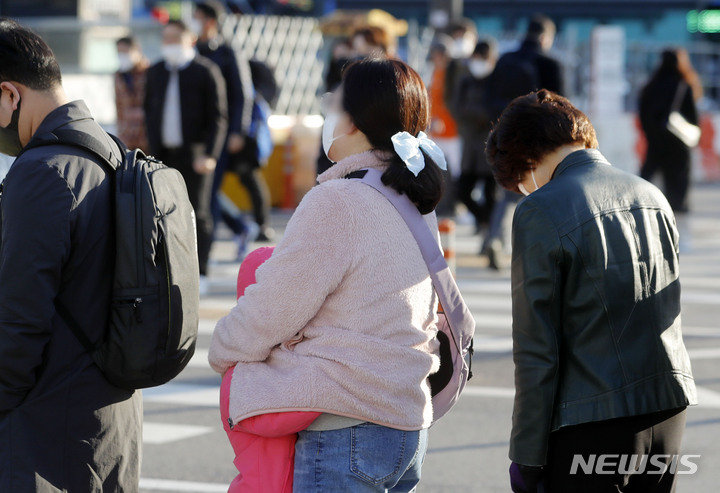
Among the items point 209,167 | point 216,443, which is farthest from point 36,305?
point 209,167

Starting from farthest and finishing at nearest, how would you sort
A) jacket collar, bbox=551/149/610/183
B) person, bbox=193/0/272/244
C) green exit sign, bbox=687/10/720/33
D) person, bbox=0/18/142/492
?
green exit sign, bbox=687/10/720/33, person, bbox=193/0/272/244, jacket collar, bbox=551/149/610/183, person, bbox=0/18/142/492

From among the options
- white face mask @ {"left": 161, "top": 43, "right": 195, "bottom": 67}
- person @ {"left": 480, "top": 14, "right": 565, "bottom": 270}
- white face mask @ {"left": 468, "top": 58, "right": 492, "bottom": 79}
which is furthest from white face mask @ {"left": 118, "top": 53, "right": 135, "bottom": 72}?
person @ {"left": 480, "top": 14, "right": 565, "bottom": 270}

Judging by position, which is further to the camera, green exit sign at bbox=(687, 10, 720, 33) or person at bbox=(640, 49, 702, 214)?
green exit sign at bbox=(687, 10, 720, 33)

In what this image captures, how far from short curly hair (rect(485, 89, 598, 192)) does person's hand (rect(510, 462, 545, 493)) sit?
84cm

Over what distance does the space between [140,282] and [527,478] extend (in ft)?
3.75

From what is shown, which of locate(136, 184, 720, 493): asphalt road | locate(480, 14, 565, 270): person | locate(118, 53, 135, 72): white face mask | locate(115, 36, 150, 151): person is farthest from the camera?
locate(118, 53, 135, 72): white face mask

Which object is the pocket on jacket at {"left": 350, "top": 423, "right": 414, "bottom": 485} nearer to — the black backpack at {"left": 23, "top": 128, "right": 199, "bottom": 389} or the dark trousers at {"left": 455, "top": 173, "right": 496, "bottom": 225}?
the black backpack at {"left": 23, "top": 128, "right": 199, "bottom": 389}

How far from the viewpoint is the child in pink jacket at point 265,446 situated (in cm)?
284

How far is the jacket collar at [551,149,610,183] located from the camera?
3.21 m

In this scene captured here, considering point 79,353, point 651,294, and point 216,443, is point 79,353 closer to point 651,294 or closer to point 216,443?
point 651,294

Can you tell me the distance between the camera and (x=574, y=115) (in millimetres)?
3295

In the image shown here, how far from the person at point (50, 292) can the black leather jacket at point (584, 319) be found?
107cm

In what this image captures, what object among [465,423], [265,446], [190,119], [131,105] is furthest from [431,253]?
[131,105]

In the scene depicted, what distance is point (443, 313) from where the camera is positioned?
3.07 m
